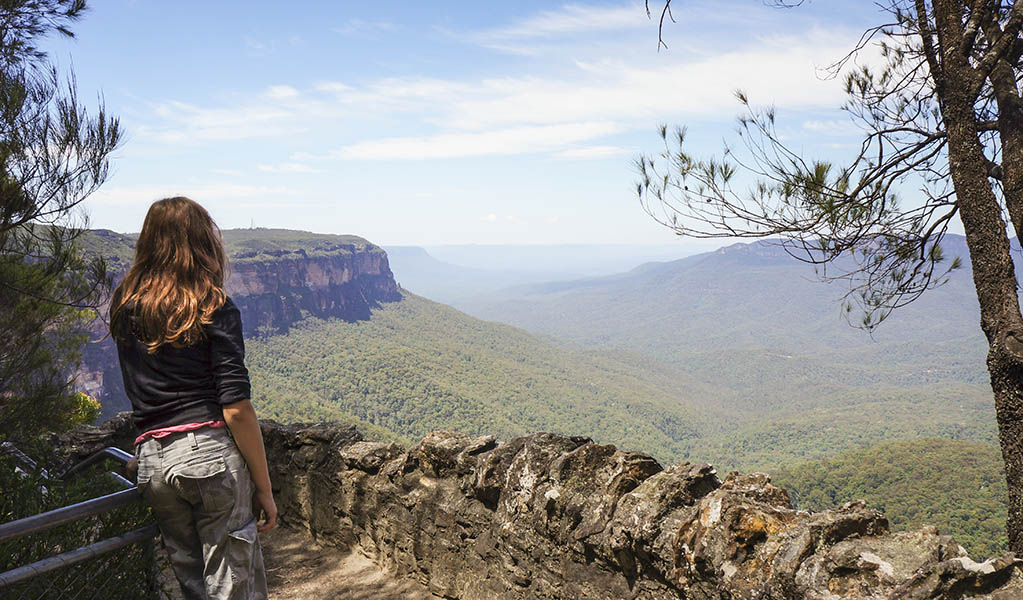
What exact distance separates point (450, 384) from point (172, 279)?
6342 centimetres

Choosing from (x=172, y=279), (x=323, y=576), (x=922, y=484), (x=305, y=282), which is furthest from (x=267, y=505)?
(x=305, y=282)

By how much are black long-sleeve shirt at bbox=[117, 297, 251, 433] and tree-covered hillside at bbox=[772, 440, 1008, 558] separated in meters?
15.1

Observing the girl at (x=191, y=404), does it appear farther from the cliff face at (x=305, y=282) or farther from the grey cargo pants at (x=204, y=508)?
the cliff face at (x=305, y=282)

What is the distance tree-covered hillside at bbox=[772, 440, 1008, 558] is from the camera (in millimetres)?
17797

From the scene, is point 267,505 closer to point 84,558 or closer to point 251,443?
point 251,443

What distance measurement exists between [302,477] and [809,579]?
407 centimetres

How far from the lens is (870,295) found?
524 centimetres

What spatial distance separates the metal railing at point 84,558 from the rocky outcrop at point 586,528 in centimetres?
174

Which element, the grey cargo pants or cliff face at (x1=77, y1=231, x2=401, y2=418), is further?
cliff face at (x1=77, y1=231, x2=401, y2=418)

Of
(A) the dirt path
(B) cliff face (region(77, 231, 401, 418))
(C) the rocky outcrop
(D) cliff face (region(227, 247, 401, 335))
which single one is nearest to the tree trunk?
(C) the rocky outcrop

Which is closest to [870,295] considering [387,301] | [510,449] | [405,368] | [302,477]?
[510,449]

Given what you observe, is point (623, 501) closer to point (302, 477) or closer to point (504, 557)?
point (504, 557)

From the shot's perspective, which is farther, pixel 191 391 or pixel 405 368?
pixel 405 368

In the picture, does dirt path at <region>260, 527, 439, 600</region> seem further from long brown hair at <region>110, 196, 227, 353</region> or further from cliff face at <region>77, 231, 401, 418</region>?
cliff face at <region>77, 231, 401, 418</region>
